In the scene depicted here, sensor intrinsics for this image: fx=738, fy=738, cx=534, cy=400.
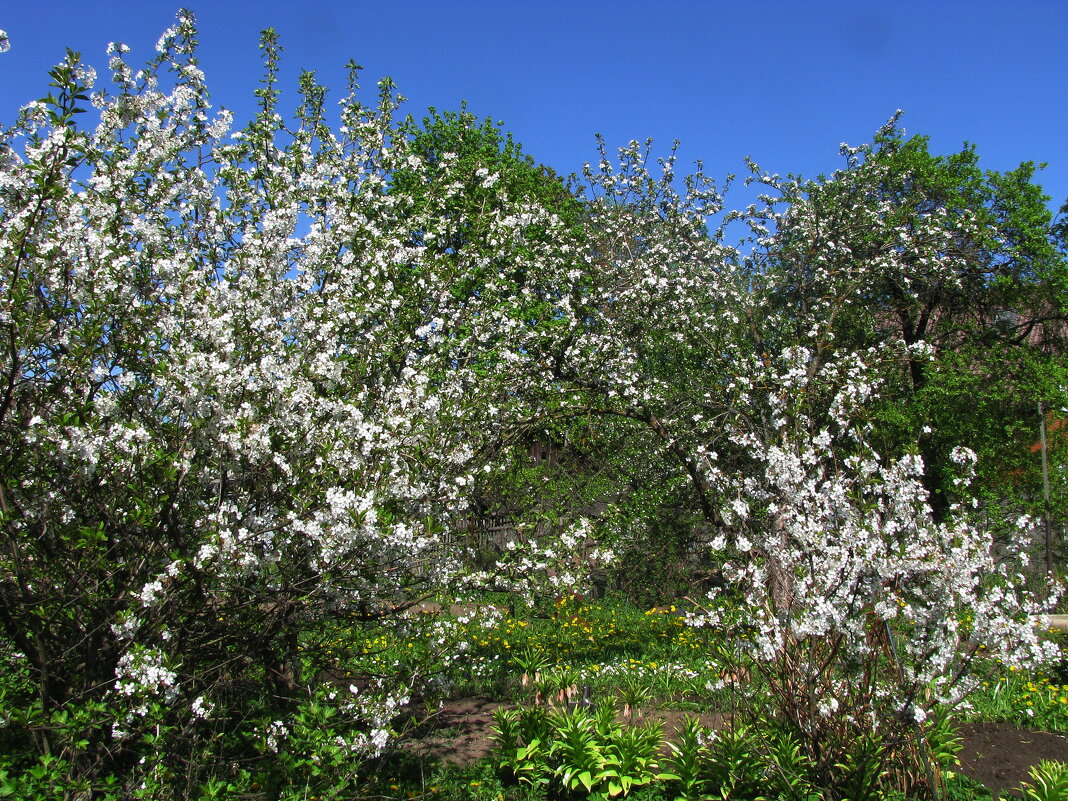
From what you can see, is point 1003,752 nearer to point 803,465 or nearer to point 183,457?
point 803,465

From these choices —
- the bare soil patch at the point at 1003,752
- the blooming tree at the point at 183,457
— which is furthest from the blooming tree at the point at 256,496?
the bare soil patch at the point at 1003,752

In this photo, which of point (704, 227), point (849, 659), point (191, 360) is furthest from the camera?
point (704, 227)

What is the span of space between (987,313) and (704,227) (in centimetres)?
678

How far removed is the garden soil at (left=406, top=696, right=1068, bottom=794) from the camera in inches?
191

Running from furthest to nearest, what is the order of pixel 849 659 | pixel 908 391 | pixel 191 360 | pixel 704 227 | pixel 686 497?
pixel 908 391, pixel 704 227, pixel 686 497, pixel 849 659, pixel 191 360

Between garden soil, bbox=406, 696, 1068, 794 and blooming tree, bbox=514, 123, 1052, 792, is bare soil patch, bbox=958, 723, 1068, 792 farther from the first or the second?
blooming tree, bbox=514, 123, 1052, 792

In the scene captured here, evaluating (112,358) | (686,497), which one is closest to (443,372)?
(112,358)

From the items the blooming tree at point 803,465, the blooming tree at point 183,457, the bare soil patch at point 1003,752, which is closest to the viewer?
the blooming tree at point 183,457

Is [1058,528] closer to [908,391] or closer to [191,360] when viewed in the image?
[908,391]

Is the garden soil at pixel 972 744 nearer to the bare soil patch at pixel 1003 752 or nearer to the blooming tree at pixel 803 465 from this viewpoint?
the bare soil patch at pixel 1003 752

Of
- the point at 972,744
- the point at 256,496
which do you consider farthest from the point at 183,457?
the point at 972,744

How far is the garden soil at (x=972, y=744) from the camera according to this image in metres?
4.85

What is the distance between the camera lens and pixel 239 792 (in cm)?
369

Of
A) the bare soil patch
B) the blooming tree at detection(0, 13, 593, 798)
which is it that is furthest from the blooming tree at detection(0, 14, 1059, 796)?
the bare soil patch
